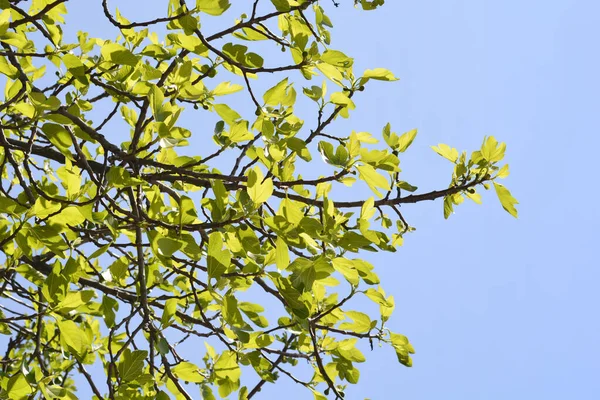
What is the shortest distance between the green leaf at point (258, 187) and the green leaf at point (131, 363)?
0.81 m

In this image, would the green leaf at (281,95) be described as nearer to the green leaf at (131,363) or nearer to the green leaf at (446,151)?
the green leaf at (446,151)

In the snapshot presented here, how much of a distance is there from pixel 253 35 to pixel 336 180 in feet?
2.10

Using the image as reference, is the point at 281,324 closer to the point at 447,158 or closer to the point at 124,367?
the point at 124,367

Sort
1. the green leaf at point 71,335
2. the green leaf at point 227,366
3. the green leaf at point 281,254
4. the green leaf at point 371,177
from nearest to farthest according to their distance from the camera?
the green leaf at point 281,254
the green leaf at point 71,335
the green leaf at point 371,177
the green leaf at point 227,366

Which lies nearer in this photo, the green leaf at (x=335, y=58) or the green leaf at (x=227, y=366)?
the green leaf at (x=335, y=58)

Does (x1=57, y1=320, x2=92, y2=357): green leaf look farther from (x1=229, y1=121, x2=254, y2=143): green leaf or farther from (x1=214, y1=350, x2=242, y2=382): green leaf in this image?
(x1=229, y1=121, x2=254, y2=143): green leaf

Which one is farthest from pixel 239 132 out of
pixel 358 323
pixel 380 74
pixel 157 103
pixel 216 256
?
pixel 358 323

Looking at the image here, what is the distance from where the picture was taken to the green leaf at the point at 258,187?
1.71m

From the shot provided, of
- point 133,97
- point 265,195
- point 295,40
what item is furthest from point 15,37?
point 265,195

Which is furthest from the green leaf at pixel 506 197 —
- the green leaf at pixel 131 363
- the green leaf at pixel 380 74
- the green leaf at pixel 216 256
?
the green leaf at pixel 131 363

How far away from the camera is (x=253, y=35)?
90.0 inches

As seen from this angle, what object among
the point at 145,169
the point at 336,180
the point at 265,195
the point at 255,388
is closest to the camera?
the point at 265,195

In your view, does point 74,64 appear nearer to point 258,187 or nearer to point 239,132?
point 239,132

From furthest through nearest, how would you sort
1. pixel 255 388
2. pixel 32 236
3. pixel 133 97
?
1. pixel 255 388
2. pixel 133 97
3. pixel 32 236
